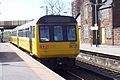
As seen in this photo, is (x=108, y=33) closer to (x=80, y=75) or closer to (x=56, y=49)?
(x=80, y=75)

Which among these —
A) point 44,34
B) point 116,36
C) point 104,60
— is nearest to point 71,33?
point 44,34

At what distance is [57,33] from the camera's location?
2117 centimetres

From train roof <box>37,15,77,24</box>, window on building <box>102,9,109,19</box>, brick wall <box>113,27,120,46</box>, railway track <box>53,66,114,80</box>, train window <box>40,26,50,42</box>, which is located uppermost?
window on building <box>102,9,109,19</box>

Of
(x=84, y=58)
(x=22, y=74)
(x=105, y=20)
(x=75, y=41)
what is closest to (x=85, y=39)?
(x=105, y=20)

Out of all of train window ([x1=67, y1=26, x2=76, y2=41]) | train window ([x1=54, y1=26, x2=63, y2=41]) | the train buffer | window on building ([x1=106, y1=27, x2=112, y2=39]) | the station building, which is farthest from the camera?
window on building ([x1=106, y1=27, x2=112, y2=39])

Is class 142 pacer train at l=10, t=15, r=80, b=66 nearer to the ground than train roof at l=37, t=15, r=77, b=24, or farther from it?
nearer to the ground

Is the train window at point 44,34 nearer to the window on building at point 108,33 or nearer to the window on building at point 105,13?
Result: the window on building at point 108,33

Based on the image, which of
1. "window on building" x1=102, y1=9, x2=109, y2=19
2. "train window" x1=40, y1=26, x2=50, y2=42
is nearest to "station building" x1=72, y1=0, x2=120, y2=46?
"window on building" x1=102, y1=9, x2=109, y2=19

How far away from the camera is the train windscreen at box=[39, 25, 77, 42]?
21.0m

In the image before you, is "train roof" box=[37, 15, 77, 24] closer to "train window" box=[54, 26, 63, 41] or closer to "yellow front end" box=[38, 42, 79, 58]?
"train window" box=[54, 26, 63, 41]

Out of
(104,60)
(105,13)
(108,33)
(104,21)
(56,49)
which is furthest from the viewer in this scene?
(104,21)

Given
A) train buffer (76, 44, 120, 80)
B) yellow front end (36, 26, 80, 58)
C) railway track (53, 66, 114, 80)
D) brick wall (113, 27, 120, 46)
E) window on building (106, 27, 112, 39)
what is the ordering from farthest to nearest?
1. window on building (106, 27, 112, 39)
2. brick wall (113, 27, 120, 46)
3. train buffer (76, 44, 120, 80)
4. yellow front end (36, 26, 80, 58)
5. railway track (53, 66, 114, 80)

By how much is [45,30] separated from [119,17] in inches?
1271

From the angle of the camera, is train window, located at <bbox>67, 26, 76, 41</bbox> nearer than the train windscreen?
No
